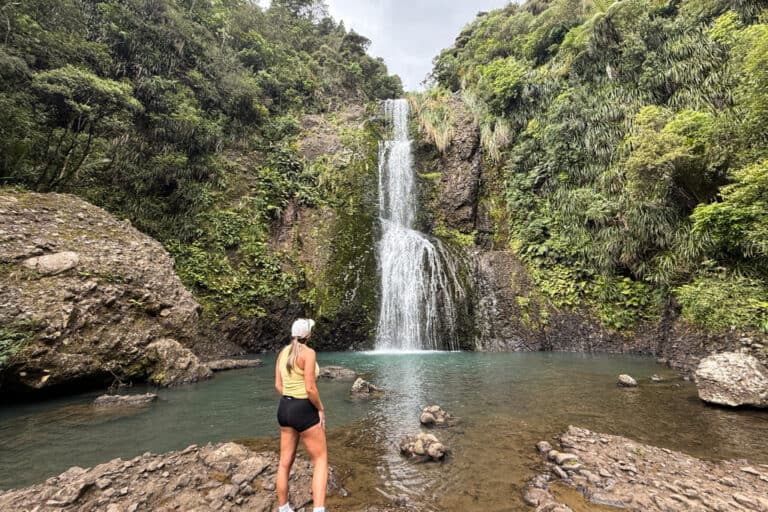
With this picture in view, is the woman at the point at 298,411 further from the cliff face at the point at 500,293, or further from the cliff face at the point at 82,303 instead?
the cliff face at the point at 500,293

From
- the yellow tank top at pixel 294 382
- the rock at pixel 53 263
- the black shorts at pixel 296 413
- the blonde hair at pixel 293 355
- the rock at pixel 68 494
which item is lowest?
the rock at pixel 68 494

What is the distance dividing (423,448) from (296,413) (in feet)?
5.91

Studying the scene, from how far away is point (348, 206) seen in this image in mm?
15477

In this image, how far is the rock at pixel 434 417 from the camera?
4.58 meters

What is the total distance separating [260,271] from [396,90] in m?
24.5

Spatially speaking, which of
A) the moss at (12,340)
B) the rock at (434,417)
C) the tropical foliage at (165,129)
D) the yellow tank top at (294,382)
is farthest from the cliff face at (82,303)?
the yellow tank top at (294,382)

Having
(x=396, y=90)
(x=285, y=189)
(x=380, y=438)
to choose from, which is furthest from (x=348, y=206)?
(x=396, y=90)

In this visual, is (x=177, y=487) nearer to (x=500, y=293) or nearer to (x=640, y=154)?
(x=500, y=293)

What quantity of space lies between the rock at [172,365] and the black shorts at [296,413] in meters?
6.02

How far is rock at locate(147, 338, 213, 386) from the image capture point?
7094 millimetres

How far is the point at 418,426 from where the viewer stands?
458 centimetres

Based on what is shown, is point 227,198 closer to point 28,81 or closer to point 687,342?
point 28,81

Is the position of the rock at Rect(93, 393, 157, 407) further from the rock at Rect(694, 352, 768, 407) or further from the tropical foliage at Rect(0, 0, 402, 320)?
Answer: the rock at Rect(694, 352, 768, 407)

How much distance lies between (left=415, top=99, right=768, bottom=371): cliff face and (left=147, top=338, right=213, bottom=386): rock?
31.2ft
